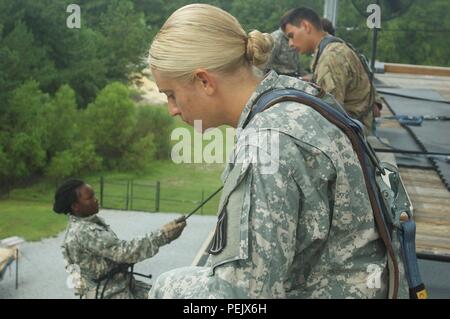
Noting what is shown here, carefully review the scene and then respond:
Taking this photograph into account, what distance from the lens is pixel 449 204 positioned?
8.10 ft

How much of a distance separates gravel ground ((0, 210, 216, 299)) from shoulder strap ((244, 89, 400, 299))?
45.4 feet

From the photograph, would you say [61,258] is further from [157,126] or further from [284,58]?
[284,58]

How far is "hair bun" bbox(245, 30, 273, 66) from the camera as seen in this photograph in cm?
85

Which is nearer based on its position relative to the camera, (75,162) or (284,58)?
(284,58)

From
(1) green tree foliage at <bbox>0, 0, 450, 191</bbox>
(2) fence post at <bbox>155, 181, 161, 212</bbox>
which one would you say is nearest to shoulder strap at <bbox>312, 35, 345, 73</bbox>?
(1) green tree foliage at <bbox>0, 0, 450, 191</bbox>

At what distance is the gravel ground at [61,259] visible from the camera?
1550cm

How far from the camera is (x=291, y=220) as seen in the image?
0.74 meters

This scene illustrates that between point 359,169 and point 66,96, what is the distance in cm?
1884

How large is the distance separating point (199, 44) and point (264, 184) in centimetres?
18

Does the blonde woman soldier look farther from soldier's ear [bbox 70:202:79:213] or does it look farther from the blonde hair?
soldier's ear [bbox 70:202:79:213]

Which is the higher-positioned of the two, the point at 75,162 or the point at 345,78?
the point at 345,78

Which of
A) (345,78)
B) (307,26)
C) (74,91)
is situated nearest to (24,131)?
(74,91)

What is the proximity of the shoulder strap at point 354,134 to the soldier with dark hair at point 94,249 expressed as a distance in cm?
156
